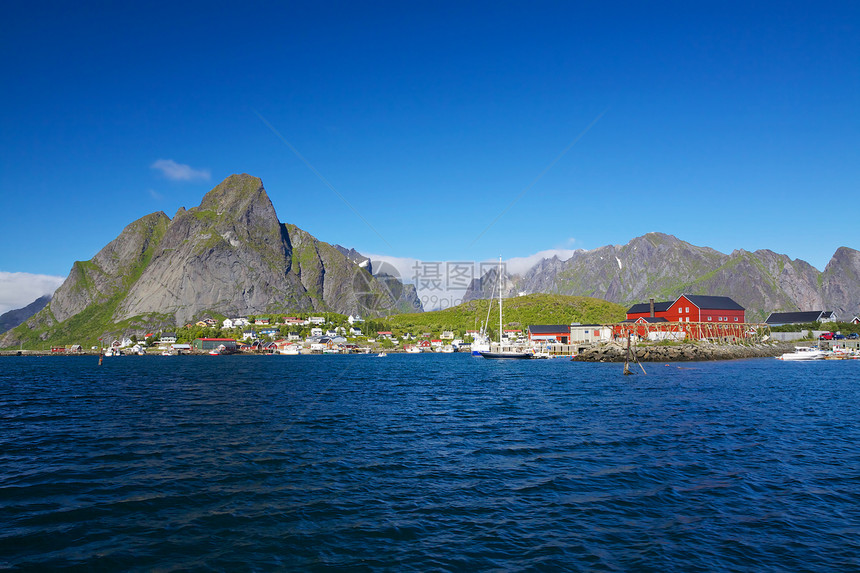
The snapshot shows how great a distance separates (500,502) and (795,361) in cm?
10512

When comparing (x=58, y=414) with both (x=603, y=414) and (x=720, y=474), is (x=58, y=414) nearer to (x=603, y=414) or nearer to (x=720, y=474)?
(x=603, y=414)

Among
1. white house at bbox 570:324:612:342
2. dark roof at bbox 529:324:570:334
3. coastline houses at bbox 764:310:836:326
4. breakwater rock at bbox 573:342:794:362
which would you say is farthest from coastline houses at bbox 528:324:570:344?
coastline houses at bbox 764:310:836:326

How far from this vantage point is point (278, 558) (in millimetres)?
10898

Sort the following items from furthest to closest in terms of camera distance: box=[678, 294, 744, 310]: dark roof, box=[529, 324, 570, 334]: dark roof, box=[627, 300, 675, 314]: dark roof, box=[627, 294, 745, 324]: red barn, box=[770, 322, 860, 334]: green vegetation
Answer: box=[529, 324, 570, 334]: dark roof < box=[770, 322, 860, 334]: green vegetation < box=[627, 300, 675, 314]: dark roof < box=[678, 294, 744, 310]: dark roof < box=[627, 294, 745, 324]: red barn

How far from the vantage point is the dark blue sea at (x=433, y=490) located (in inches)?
440

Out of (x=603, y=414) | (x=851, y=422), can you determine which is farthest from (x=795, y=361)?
(x=603, y=414)

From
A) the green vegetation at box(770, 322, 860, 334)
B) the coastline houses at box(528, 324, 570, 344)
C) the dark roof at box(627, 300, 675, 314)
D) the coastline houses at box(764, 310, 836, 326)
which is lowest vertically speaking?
the coastline houses at box(528, 324, 570, 344)

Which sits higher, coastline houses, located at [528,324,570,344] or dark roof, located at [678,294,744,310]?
dark roof, located at [678,294,744,310]

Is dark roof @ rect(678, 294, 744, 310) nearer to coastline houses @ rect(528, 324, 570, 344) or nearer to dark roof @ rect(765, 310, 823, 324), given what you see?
coastline houses @ rect(528, 324, 570, 344)

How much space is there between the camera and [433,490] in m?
15.9

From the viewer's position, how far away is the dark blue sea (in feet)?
36.7

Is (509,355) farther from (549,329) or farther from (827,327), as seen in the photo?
(827,327)


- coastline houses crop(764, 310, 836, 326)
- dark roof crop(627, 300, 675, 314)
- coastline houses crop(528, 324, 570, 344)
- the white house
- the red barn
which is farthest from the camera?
coastline houses crop(764, 310, 836, 326)

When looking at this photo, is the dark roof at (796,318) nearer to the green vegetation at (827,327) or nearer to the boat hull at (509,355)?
the green vegetation at (827,327)
